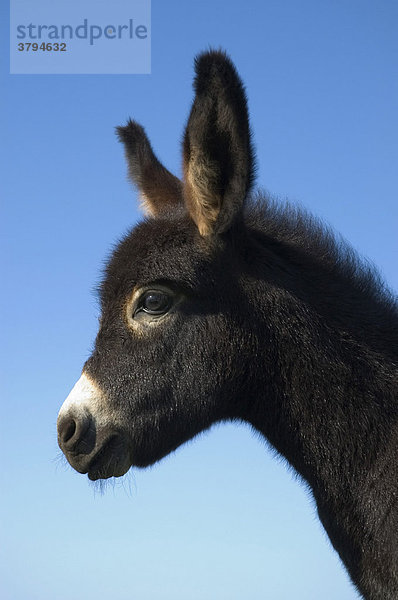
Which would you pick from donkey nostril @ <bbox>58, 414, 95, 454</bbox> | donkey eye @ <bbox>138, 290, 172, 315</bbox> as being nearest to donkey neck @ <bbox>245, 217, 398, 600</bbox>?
donkey eye @ <bbox>138, 290, 172, 315</bbox>

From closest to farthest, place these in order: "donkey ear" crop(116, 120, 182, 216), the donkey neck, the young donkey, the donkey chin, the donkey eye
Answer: the donkey neck → the young donkey → the donkey chin → the donkey eye → "donkey ear" crop(116, 120, 182, 216)

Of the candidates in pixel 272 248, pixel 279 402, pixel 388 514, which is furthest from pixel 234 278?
pixel 388 514

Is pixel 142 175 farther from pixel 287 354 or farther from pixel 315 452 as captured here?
pixel 315 452

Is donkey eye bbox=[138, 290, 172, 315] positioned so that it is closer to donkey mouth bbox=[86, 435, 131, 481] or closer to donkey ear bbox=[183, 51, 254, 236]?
donkey ear bbox=[183, 51, 254, 236]

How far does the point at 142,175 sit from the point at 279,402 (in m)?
2.65

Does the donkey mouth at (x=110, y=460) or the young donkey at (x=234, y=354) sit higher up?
the young donkey at (x=234, y=354)

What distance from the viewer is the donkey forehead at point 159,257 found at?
4.74 meters

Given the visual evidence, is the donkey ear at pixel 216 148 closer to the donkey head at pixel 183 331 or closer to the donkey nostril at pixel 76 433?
the donkey head at pixel 183 331

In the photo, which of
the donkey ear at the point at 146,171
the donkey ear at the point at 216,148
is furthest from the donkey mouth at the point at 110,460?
the donkey ear at the point at 146,171

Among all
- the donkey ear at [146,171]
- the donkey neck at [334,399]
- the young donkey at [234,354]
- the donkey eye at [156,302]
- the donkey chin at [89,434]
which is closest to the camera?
the donkey neck at [334,399]

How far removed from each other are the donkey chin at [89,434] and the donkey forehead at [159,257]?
73 cm

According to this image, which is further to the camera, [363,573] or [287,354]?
[287,354]

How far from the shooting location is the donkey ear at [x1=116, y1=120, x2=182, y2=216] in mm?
6195

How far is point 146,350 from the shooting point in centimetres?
466
